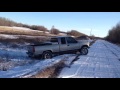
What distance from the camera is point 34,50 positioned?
47.5ft

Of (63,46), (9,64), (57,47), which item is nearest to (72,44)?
(63,46)

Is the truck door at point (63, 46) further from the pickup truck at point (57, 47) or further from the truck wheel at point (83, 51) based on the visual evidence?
the truck wheel at point (83, 51)

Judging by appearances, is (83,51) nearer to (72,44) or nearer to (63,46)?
(72,44)

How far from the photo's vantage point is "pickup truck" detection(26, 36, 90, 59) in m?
14.7

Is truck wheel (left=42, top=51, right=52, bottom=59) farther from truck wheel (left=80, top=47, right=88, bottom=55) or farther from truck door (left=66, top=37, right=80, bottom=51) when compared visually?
truck wheel (left=80, top=47, right=88, bottom=55)

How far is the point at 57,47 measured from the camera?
15867mm

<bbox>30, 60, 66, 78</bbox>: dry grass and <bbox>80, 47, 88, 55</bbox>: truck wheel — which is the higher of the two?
<bbox>80, 47, 88, 55</bbox>: truck wheel

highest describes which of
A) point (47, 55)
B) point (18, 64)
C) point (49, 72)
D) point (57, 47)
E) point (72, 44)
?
point (72, 44)

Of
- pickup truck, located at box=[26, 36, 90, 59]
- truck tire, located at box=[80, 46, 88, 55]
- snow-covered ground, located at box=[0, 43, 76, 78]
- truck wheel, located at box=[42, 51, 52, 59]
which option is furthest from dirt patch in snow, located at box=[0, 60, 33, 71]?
truck tire, located at box=[80, 46, 88, 55]

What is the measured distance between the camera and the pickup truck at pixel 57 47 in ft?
48.2
